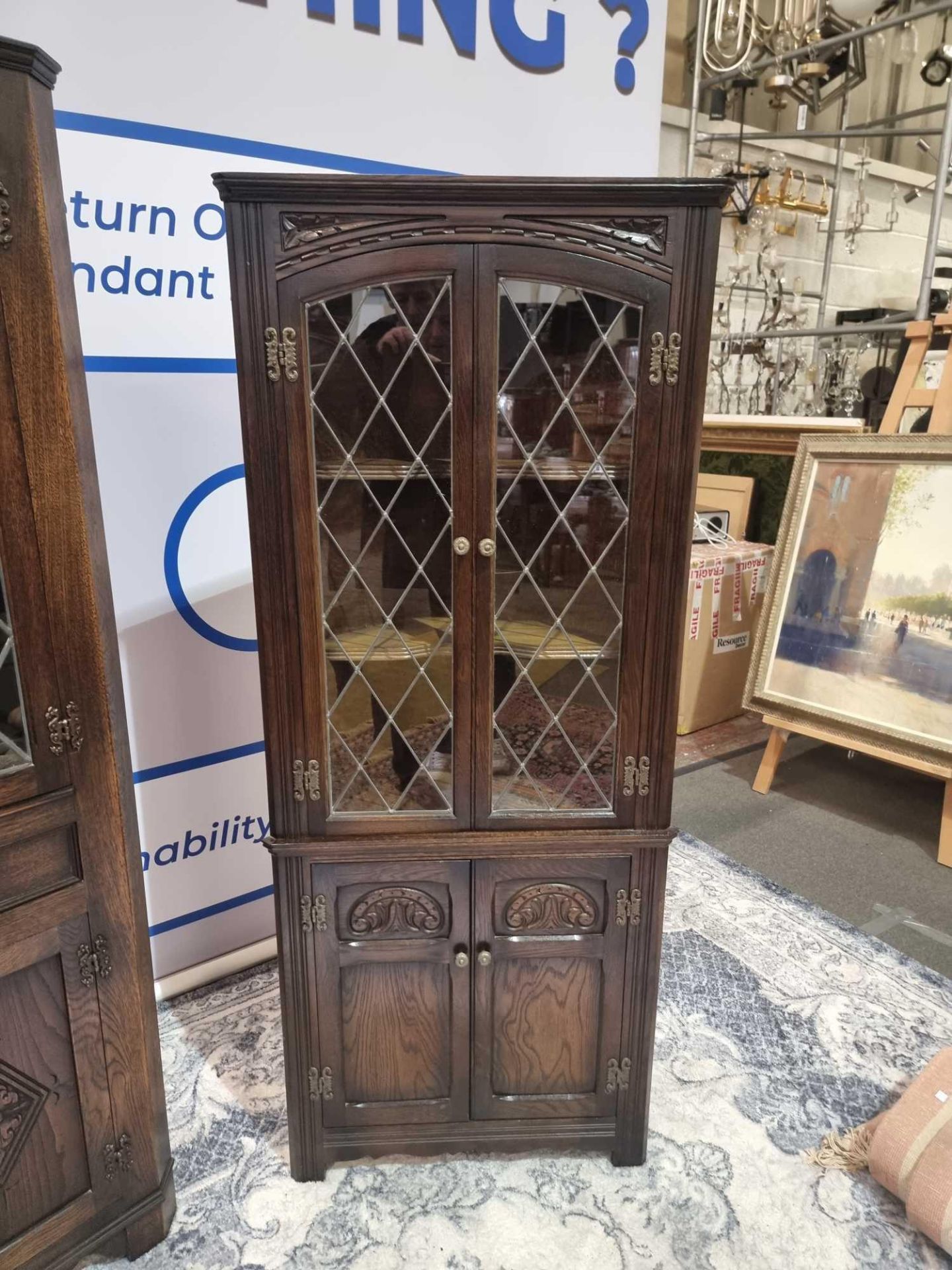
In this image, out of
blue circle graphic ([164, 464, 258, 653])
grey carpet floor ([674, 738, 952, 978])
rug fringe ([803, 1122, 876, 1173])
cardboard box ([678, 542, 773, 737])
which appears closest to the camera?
rug fringe ([803, 1122, 876, 1173])

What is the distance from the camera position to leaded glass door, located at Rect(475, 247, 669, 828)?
1226 mm

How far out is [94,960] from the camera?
1.31m

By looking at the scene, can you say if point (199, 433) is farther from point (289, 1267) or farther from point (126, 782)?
point (289, 1267)

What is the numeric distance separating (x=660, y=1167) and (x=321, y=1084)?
0.71 metres

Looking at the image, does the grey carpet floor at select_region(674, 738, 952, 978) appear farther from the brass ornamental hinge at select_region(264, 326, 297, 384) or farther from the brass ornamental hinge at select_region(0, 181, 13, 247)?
Answer: the brass ornamental hinge at select_region(0, 181, 13, 247)

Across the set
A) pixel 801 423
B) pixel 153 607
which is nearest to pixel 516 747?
pixel 153 607

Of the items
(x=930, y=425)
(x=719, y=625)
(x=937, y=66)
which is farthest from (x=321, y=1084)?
(x=937, y=66)

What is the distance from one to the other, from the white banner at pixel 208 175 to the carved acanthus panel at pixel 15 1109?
0.74 m

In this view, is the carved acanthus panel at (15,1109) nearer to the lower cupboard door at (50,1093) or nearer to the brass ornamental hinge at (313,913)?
the lower cupboard door at (50,1093)

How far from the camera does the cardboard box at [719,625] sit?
3572mm

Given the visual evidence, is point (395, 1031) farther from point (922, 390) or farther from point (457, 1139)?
point (922, 390)

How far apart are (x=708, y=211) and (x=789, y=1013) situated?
1.87 m

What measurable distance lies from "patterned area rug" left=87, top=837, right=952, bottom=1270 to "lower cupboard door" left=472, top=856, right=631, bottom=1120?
17 cm

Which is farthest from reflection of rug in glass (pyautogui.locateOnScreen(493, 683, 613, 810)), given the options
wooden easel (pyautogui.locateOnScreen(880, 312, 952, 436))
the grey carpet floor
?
wooden easel (pyautogui.locateOnScreen(880, 312, 952, 436))
